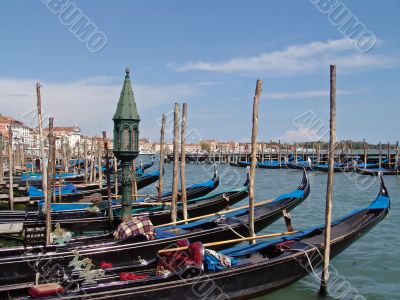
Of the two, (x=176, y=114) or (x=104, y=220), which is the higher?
(x=176, y=114)

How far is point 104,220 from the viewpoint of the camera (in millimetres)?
8773

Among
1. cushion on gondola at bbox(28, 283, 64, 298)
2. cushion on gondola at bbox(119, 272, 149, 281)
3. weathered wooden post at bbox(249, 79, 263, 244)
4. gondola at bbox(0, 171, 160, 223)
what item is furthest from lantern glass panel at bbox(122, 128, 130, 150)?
gondola at bbox(0, 171, 160, 223)

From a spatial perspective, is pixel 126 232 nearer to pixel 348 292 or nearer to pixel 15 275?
pixel 15 275

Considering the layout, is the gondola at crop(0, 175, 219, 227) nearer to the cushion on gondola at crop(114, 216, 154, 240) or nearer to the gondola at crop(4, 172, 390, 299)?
the cushion on gondola at crop(114, 216, 154, 240)

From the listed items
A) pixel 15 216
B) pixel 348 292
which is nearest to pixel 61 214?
pixel 15 216

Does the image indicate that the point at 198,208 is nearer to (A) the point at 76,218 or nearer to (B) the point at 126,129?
(A) the point at 76,218

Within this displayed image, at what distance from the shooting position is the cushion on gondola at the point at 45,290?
4312 millimetres

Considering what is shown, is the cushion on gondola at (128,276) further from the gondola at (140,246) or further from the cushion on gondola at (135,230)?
the cushion on gondola at (135,230)

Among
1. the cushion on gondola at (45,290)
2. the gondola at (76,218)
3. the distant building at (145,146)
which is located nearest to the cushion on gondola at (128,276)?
the cushion on gondola at (45,290)

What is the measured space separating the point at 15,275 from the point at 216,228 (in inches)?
111

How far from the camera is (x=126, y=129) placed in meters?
7.07

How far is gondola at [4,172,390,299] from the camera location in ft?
15.2

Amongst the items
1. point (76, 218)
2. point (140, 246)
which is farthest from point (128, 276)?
point (76, 218)

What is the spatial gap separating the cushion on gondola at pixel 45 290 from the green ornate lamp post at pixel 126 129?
2.94 m
